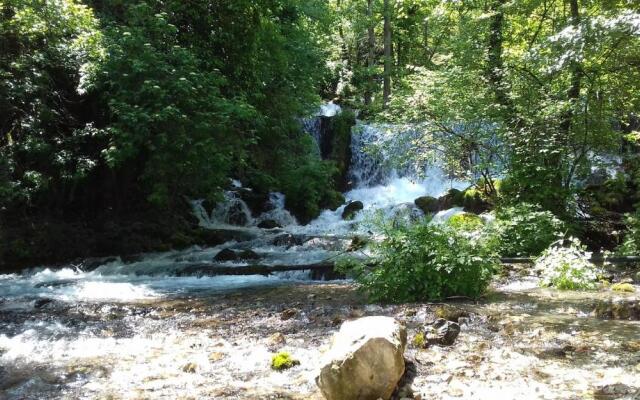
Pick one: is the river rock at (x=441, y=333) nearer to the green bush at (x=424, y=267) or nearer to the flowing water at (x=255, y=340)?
the flowing water at (x=255, y=340)

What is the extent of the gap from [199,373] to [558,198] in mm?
9445

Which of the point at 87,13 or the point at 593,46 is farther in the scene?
the point at 87,13

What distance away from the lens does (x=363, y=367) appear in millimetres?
3449

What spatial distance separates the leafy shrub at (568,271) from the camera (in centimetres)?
757

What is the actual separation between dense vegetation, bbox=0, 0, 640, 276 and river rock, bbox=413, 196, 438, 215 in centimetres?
200

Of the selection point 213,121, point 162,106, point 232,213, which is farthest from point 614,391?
point 232,213

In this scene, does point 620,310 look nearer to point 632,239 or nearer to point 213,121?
point 632,239

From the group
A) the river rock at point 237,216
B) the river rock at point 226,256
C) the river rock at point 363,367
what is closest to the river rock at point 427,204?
the river rock at point 237,216

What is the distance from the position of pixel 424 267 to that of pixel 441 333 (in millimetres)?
1893

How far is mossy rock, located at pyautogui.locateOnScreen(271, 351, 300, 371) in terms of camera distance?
4.46 metres

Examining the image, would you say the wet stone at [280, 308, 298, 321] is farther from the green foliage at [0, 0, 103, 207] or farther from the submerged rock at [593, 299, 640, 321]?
the green foliage at [0, 0, 103, 207]

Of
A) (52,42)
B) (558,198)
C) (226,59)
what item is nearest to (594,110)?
(558,198)

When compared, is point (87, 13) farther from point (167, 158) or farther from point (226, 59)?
point (226, 59)

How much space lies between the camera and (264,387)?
4.05m
